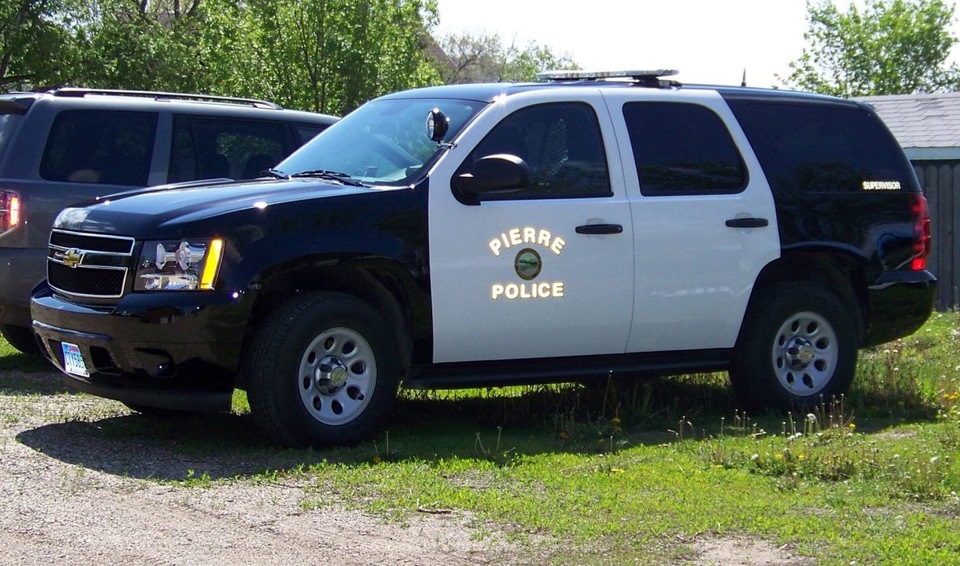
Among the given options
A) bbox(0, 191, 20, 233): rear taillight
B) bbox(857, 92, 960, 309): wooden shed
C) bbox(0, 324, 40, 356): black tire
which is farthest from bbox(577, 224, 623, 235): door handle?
bbox(857, 92, 960, 309): wooden shed

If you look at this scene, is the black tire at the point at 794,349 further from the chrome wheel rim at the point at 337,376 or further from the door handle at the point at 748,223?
the chrome wheel rim at the point at 337,376

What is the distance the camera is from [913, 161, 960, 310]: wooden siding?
19.0 meters

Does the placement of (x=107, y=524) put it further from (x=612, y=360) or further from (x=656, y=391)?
(x=656, y=391)

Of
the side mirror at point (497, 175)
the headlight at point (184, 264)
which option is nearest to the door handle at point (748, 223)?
the side mirror at point (497, 175)

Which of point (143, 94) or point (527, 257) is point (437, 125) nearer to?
point (527, 257)

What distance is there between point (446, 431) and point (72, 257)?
91.3 inches

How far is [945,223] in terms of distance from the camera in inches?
752

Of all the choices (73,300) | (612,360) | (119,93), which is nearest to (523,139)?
(612,360)

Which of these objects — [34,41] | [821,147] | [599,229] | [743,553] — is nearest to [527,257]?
[599,229]

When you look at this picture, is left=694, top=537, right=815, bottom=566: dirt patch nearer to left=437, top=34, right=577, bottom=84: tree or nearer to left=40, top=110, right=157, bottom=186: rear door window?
left=40, top=110, right=157, bottom=186: rear door window

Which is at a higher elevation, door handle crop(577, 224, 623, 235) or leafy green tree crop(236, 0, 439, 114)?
leafy green tree crop(236, 0, 439, 114)

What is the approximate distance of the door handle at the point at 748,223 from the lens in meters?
8.18

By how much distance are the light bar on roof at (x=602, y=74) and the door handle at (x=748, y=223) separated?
42.1 inches

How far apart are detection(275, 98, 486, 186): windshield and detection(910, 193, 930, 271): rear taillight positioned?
3.20 meters
